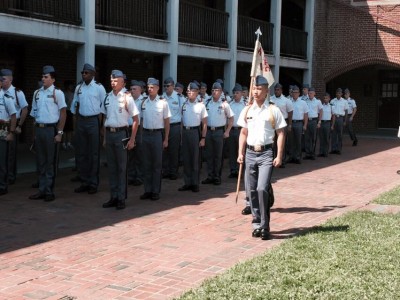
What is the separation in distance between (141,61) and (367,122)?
1258 cm

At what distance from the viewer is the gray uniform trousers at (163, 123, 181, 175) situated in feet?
39.2

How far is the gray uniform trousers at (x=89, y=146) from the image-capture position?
10.1 meters

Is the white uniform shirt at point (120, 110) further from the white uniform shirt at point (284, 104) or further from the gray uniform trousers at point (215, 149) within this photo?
the white uniform shirt at point (284, 104)

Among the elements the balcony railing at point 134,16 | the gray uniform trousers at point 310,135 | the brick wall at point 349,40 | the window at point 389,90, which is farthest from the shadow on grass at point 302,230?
the window at point 389,90

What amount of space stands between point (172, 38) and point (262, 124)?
922 centimetres

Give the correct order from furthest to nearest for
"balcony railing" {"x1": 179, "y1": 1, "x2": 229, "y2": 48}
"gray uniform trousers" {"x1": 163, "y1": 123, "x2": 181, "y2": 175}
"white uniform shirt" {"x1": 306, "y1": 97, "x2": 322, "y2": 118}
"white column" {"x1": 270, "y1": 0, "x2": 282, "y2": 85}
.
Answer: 1. "white column" {"x1": 270, "y1": 0, "x2": 282, "y2": 85}
2. "balcony railing" {"x1": 179, "y1": 1, "x2": 229, "y2": 48}
3. "white uniform shirt" {"x1": 306, "y1": 97, "x2": 322, "y2": 118}
4. "gray uniform trousers" {"x1": 163, "y1": 123, "x2": 181, "y2": 175}

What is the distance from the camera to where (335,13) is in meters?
26.0

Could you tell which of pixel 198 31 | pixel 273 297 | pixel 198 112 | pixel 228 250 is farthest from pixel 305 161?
pixel 273 297

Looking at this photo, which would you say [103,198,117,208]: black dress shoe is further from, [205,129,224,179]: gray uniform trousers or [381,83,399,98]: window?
[381,83,399,98]: window

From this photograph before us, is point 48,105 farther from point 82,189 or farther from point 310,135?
point 310,135

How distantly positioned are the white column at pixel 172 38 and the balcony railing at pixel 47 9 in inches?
132

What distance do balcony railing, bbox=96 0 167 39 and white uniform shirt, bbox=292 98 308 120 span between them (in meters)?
3.95

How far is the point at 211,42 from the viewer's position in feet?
Result: 60.8

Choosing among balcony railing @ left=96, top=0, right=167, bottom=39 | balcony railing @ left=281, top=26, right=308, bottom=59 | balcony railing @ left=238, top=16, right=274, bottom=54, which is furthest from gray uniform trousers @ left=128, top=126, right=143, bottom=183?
balcony railing @ left=281, top=26, right=308, bottom=59
